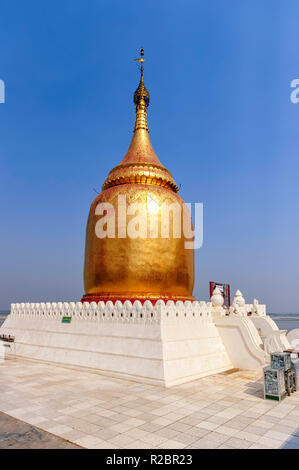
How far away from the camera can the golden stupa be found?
61.6 ft

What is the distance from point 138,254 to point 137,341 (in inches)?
243

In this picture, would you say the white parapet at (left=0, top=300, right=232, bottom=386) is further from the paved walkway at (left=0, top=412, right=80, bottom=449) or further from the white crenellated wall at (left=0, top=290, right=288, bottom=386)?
the paved walkway at (left=0, top=412, right=80, bottom=449)

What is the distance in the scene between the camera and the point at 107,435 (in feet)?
23.3

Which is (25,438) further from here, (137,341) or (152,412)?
(137,341)

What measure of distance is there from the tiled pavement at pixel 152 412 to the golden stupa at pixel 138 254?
6.44 metres

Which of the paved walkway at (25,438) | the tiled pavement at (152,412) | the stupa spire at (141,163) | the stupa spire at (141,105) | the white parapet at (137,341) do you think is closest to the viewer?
the paved walkway at (25,438)

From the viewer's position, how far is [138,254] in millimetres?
19031

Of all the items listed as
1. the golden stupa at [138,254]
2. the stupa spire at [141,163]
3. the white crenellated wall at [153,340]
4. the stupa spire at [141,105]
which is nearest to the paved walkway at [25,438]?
the white crenellated wall at [153,340]

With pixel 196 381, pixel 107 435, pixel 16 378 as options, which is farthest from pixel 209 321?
pixel 107 435

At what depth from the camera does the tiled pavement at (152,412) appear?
6.91 metres

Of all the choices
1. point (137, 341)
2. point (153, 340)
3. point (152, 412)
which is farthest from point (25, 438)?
point (137, 341)

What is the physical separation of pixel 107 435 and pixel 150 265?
39.9 feet

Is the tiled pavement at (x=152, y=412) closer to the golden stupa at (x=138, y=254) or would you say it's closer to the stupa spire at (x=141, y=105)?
the golden stupa at (x=138, y=254)
